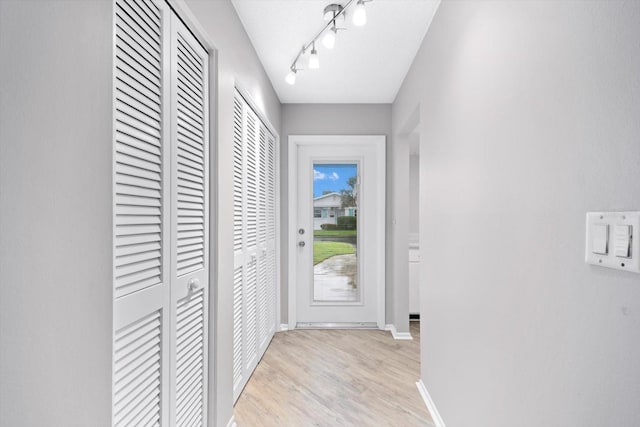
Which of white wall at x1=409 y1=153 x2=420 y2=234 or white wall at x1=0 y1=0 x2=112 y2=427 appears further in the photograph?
white wall at x1=409 y1=153 x2=420 y2=234

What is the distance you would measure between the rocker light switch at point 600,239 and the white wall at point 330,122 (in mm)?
2926

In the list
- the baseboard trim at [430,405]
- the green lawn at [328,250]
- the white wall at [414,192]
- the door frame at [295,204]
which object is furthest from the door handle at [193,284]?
the white wall at [414,192]

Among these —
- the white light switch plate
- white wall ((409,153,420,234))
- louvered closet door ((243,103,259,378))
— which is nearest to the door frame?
louvered closet door ((243,103,259,378))

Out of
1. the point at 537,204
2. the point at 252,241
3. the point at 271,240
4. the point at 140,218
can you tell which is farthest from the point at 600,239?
the point at 271,240

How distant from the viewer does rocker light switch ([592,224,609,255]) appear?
71 centimetres

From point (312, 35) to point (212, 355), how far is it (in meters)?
2.02

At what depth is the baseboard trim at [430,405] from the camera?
193cm

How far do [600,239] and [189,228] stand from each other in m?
1.40

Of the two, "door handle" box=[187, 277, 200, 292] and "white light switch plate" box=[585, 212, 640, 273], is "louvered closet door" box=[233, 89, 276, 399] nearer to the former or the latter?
"door handle" box=[187, 277, 200, 292]

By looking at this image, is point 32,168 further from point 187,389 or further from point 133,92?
point 187,389

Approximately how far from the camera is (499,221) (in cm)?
120

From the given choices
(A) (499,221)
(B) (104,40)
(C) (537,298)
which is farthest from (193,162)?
(C) (537,298)

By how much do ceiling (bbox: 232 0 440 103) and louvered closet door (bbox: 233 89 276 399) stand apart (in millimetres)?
452

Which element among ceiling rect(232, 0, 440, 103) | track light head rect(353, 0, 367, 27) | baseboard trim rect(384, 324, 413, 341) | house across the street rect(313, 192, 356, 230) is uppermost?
ceiling rect(232, 0, 440, 103)
